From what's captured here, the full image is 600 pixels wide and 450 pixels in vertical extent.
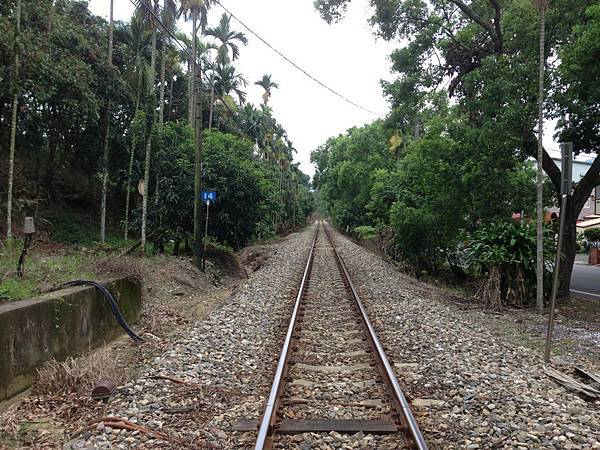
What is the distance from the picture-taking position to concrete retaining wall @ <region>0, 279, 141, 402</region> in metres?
5.22

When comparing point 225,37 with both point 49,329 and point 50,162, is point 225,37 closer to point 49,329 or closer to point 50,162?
point 50,162

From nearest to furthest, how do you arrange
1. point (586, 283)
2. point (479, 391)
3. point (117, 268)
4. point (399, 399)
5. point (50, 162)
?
point (399, 399) → point (479, 391) → point (117, 268) → point (586, 283) → point (50, 162)

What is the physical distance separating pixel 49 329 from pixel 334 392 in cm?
358

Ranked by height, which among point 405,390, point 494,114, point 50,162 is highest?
point 494,114

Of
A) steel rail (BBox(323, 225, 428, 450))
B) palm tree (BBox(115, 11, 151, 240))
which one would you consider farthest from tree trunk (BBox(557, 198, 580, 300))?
palm tree (BBox(115, 11, 151, 240))

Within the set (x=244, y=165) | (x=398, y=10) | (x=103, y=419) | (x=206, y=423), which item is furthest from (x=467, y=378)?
(x=244, y=165)

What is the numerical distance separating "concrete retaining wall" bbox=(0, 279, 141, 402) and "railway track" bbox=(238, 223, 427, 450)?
2700 mm

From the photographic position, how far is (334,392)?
5.44m

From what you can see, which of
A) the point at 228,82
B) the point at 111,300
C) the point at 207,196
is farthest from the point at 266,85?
the point at 111,300

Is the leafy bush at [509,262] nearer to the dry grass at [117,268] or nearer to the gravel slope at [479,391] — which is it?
the gravel slope at [479,391]

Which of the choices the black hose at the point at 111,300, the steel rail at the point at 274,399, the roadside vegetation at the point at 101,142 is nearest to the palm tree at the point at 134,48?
Result: the roadside vegetation at the point at 101,142

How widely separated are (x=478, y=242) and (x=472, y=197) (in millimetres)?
1812

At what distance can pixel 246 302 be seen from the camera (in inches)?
436

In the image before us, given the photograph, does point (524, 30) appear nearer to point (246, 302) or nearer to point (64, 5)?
point (246, 302)
